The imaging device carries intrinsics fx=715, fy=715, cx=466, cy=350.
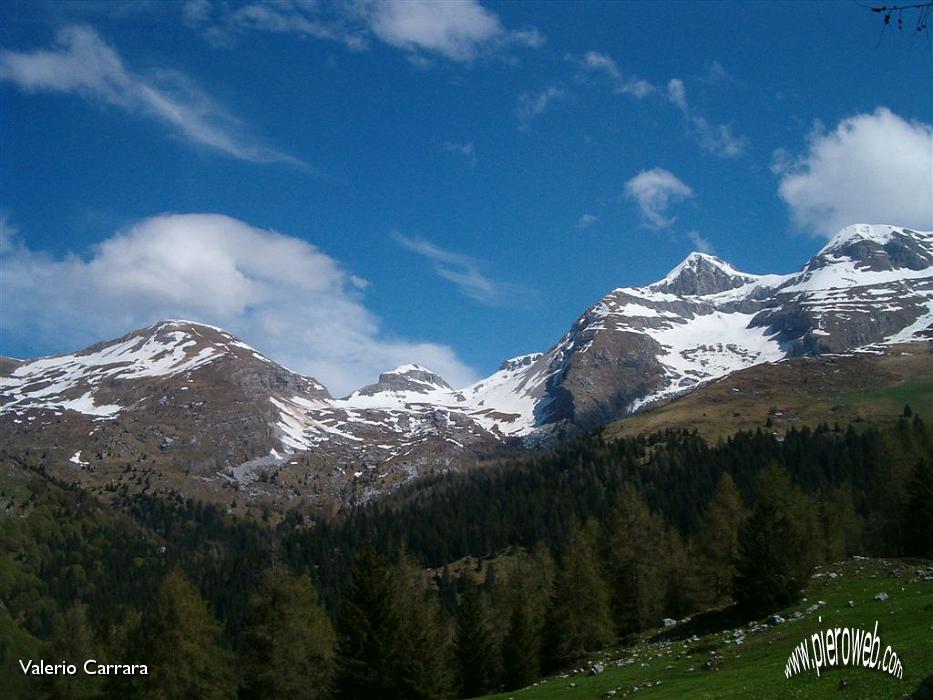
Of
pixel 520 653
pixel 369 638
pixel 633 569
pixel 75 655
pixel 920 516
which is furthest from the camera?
pixel 633 569

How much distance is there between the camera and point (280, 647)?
54500mm

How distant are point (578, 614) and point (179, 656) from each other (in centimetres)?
3254

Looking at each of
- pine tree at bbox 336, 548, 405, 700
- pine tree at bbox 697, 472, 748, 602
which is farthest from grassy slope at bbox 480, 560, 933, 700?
pine tree at bbox 697, 472, 748, 602

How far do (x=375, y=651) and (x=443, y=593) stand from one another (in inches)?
4240

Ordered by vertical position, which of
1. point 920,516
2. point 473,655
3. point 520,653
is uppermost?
point 920,516

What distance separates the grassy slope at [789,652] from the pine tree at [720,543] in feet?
44.4

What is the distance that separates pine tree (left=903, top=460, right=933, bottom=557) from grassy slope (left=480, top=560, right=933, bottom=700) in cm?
886

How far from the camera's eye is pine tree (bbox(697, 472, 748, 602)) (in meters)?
71.9

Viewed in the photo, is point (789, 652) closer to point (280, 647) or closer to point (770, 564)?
point (770, 564)

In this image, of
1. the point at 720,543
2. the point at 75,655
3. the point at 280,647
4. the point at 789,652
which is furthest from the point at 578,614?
the point at 75,655

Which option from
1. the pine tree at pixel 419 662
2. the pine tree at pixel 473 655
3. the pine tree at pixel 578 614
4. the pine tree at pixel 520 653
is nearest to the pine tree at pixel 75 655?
the pine tree at pixel 419 662

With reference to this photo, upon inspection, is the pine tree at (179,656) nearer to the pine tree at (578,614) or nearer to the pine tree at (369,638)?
the pine tree at (369,638)

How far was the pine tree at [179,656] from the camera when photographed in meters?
53.0

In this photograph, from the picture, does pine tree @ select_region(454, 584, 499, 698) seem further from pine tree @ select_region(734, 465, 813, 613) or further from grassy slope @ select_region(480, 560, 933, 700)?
pine tree @ select_region(734, 465, 813, 613)
